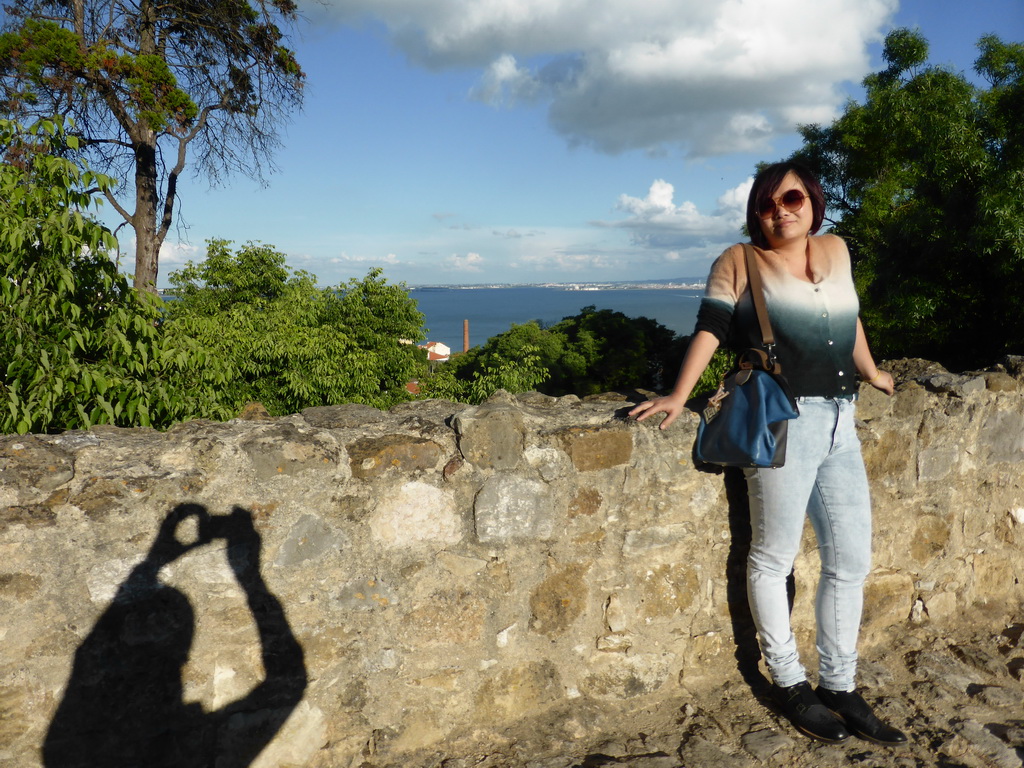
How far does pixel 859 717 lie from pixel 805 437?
85cm

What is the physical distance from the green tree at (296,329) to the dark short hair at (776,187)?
750 cm

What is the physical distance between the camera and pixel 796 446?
2.12 metres

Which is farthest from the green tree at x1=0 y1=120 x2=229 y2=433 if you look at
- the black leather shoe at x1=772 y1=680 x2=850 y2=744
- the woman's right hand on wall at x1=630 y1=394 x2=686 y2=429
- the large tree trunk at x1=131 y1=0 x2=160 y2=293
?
the large tree trunk at x1=131 y1=0 x2=160 y2=293

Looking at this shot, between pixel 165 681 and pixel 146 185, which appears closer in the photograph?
pixel 165 681

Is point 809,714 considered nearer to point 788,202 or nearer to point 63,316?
point 788,202

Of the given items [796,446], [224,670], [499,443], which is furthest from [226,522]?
[796,446]

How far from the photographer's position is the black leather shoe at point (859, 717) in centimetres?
214

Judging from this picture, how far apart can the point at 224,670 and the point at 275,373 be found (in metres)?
10.3

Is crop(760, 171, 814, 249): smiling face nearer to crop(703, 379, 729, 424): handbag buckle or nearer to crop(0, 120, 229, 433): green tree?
crop(703, 379, 729, 424): handbag buckle

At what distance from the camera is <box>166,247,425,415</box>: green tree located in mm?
11211

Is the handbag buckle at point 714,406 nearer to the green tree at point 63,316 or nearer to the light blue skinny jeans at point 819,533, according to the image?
the light blue skinny jeans at point 819,533

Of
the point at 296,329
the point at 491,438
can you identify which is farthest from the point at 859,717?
the point at 296,329

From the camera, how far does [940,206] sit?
9.42 meters

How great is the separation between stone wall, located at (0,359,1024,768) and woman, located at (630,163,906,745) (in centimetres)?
25
